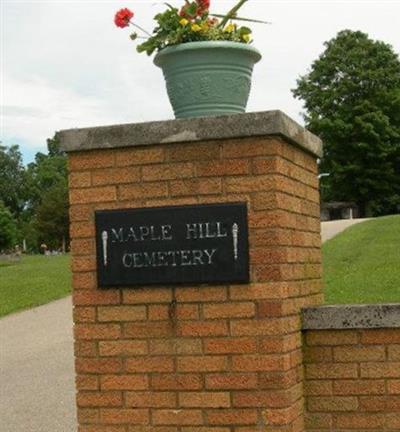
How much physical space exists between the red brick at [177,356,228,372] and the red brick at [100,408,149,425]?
0.98 ft

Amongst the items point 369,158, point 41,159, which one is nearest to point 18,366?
point 369,158

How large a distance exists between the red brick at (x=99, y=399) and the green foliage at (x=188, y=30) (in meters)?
1.77

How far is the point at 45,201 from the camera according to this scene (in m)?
74.6

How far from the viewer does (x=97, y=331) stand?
4.53 meters

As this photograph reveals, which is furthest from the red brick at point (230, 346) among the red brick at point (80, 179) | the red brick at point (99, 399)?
the red brick at point (80, 179)

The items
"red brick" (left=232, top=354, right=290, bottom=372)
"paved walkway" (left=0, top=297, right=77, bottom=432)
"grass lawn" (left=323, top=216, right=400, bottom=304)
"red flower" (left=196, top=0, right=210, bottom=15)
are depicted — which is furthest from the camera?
"grass lawn" (left=323, top=216, right=400, bottom=304)

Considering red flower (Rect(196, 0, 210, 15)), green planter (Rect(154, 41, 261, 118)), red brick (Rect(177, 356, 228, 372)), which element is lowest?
red brick (Rect(177, 356, 228, 372))

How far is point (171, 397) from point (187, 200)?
964mm

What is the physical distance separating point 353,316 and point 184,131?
1.25 metres

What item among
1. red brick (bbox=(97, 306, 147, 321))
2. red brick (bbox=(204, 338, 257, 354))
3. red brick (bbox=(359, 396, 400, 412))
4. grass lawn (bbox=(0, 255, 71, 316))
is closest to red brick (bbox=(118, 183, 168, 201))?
red brick (bbox=(97, 306, 147, 321))

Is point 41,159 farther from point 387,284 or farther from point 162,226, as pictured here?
point 162,226

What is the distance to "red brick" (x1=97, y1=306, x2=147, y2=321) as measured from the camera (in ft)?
14.7

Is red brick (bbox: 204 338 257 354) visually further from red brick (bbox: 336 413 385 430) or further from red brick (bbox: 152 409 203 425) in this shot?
red brick (bbox: 336 413 385 430)

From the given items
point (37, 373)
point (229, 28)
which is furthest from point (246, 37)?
point (37, 373)
